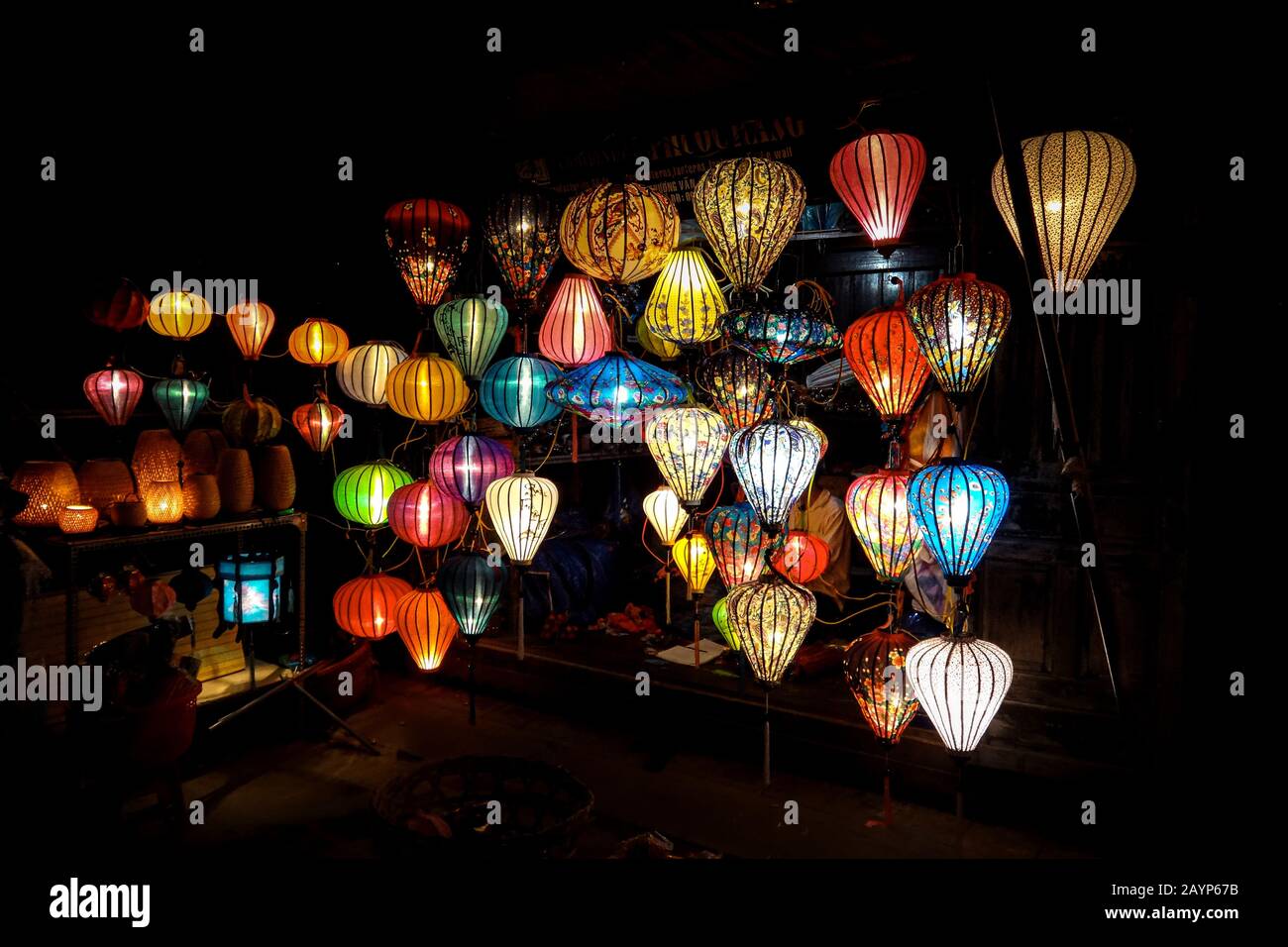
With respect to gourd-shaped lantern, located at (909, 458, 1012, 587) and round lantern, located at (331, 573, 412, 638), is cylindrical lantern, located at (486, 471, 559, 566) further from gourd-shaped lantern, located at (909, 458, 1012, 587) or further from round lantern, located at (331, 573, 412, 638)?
gourd-shaped lantern, located at (909, 458, 1012, 587)

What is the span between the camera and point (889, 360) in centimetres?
348

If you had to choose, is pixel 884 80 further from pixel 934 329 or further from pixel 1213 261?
pixel 1213 261

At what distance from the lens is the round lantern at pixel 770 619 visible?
3455 millimetres

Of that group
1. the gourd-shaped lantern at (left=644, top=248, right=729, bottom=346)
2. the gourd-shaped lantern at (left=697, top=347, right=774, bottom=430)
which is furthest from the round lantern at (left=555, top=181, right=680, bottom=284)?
the gourd-shaped lantern at (left=697, top=347, right=774, bottom=430)

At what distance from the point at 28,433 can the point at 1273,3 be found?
808 centimetres

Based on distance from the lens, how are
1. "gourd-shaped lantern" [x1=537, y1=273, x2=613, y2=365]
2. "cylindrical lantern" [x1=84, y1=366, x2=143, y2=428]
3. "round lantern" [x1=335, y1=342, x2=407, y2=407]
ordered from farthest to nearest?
"cylindrical lantern" [x1=84, y1=366, x2=143, y2=428]
"round lantern" [x1=335, y1=342, x2=407, y2=407]
"gourd-shaped lantern" [x1=537, y1=273, x2=613, y2=365]

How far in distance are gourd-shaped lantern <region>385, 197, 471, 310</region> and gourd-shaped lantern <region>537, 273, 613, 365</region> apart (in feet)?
2.16

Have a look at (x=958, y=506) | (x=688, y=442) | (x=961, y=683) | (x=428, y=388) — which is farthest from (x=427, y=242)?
(x=961, y=683)

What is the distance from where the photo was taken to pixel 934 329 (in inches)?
116

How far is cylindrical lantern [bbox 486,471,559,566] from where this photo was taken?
434cm

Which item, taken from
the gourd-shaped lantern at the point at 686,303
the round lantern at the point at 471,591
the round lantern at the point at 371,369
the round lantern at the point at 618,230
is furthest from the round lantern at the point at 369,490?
the round lantern at the point at 618,230

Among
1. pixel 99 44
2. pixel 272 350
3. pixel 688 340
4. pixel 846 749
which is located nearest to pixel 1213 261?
pixel 688 340

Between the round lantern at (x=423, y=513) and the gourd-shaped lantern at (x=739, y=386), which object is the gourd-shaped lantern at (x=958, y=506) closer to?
the gourd-shaped lantern at (x=739, y=386)

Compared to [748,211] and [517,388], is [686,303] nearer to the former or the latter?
[748,211]
